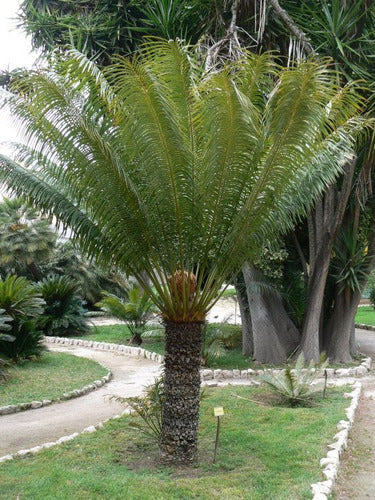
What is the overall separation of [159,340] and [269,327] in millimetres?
4462

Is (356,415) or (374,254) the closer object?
(356,415)

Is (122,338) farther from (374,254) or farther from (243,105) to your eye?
(243,105)

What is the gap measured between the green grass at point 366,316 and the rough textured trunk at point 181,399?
17.2m

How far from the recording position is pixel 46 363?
11289mm

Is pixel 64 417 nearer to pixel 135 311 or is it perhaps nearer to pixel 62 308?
pixel 135 311

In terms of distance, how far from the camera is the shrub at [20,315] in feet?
35.0

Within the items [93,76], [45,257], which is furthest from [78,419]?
[45,257]

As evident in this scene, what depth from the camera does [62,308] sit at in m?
17.2

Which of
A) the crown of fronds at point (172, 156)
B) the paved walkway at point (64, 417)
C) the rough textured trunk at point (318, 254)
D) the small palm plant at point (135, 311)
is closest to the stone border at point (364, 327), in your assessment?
the small palm plant at point (135, 311)

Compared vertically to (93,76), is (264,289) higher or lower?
lower

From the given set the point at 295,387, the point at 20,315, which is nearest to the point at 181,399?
the point at 295,387

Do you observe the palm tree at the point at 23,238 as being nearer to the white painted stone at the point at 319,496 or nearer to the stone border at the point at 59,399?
the stone border at the point at 59,399

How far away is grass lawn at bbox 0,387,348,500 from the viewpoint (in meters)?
4.47

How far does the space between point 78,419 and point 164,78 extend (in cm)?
498
